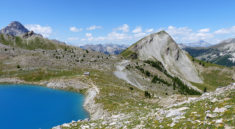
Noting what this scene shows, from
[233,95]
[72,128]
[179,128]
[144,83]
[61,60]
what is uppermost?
[61,60]

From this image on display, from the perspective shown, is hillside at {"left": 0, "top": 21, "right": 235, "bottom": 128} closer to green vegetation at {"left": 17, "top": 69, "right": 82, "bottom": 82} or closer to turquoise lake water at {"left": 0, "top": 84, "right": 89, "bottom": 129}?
green vegetation at {"left": 17, "top": 69, "right": 82, "bottom": 82}

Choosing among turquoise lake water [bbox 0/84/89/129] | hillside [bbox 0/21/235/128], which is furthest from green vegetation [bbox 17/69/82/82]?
turquoise lake water [bbox 0/84/89/129]

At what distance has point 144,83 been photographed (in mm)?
130000

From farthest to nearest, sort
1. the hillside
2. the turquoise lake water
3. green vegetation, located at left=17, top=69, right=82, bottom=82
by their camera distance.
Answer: green vegetation, located at left=17, top=69, right=82, bottom=82, the turquoise lake water, the hillside

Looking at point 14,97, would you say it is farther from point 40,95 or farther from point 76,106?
point 76,106

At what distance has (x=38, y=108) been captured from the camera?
2530 inches

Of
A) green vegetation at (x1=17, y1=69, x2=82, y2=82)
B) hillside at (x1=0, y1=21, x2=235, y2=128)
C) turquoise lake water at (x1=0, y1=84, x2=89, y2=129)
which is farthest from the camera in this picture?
green vegetation at (x1=17, y1=69, x2=82, y2=82)

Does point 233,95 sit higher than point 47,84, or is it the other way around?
point 233,95

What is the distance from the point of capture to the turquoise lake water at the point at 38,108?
50656mm

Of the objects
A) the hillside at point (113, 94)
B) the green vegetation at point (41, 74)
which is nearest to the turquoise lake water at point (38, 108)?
the hillside at point (113, 94)

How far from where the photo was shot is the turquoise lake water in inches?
1994

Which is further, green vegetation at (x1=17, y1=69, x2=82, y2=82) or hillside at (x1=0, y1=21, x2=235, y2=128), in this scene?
green vegetation at (x1=17, y1=69, x2=82, y2=82)

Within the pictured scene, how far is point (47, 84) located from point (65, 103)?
40940mm

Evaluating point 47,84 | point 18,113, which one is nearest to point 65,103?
point 18,113
